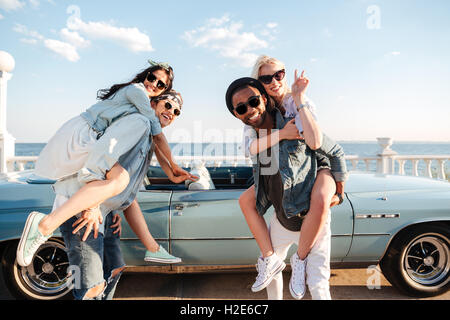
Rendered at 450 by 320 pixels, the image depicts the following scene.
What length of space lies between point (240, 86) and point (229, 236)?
1368mm

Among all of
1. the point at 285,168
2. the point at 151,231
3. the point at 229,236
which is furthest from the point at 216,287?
the point at 285,168

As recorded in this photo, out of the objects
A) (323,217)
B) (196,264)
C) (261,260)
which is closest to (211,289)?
(196,264)

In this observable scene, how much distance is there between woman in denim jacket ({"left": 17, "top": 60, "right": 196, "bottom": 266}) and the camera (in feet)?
4.61

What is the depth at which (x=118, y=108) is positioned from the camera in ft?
5.16

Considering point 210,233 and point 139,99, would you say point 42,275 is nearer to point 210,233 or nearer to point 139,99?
point 210,233

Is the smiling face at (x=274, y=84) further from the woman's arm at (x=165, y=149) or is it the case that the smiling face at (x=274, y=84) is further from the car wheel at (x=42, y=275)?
the car wheel at (x=42, y=275)

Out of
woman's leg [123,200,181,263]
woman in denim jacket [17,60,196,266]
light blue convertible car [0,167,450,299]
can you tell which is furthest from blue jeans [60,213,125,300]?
light blue convertible car [0,167,450,299]

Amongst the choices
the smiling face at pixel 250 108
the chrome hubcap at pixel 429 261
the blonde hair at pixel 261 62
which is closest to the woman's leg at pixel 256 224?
the smiling face at pixel 250 108

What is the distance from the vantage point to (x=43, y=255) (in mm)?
2459

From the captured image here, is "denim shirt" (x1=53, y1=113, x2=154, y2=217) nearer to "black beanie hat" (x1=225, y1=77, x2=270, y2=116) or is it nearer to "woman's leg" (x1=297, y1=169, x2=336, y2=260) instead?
"black beanie hat" (x1=225, y1=77, x2=270, y2=116)

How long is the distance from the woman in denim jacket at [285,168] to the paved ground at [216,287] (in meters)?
1.25
